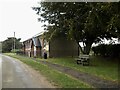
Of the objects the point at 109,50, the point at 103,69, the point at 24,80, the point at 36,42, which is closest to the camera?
the point at 24,80

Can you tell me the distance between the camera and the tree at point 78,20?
24.0 m

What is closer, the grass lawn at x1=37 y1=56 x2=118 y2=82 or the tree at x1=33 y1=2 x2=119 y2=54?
the grass lawn at x1=37 y1=56 x2=118 y2=82

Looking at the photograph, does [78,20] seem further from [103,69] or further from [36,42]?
[36,42]

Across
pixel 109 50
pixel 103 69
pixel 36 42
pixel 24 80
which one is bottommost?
pixel 24 80

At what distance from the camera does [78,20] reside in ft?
102

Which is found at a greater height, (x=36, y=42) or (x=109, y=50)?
(x=36, y=42)

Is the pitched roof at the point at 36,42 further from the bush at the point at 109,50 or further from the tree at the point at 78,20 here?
the bush at the point at 109,50

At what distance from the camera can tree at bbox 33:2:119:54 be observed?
78.7ft

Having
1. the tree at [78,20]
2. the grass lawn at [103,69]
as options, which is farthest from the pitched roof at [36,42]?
the grass lawn at [103,69]

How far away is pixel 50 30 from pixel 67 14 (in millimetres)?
4746

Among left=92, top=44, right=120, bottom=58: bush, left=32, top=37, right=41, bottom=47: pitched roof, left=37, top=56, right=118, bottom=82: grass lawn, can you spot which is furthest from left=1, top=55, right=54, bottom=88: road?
left=32, top=37, right=41, bottom=47: pitched roof

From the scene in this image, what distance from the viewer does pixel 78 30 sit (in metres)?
31.6

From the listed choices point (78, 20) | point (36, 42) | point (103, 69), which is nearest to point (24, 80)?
point (103, 69)

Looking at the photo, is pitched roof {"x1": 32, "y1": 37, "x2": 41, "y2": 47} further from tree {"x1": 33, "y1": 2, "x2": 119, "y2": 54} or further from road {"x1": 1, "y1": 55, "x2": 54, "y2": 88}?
road {"x1": 1, "y1": 55, "x2": 54, "y2": 88}
